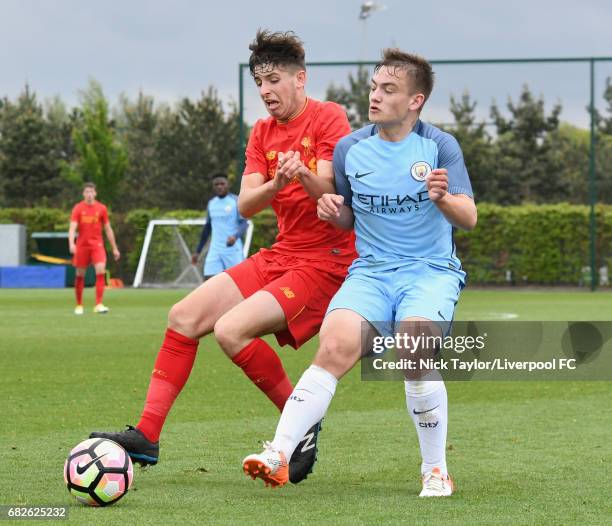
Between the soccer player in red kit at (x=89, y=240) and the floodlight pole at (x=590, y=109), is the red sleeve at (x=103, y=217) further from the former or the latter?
the floodlight pole at (x=590, y=109)

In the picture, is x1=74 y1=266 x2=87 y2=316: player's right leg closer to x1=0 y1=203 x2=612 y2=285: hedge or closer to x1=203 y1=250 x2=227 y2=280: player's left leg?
x1=203 y1=250 x2=227 y2=280: player's left leg

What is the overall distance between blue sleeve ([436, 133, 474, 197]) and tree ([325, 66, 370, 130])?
Result: 23679mm

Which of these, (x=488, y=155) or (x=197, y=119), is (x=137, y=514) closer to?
(x=488, y=155)

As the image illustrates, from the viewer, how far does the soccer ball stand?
520 centimetres

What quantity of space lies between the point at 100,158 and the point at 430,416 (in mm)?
51107

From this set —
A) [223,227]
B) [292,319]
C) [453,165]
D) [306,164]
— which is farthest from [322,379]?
[223,227]

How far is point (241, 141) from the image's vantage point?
28.9 meters

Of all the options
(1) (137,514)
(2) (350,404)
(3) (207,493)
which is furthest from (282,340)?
(2) (350,404)

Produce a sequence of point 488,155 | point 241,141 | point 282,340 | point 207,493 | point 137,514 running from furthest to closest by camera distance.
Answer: point 488,155
point 241,141
point 282,340
point 207,493
point 137,514

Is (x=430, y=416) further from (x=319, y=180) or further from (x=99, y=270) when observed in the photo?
(x=99, y=270)

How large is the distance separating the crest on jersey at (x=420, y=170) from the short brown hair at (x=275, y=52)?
0.97m

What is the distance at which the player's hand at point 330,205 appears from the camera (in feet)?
18.2

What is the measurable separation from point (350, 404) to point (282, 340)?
3187mm

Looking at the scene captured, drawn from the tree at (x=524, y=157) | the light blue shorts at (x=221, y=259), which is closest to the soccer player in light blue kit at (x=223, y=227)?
the light blue shorts at (x=221, y=259)
